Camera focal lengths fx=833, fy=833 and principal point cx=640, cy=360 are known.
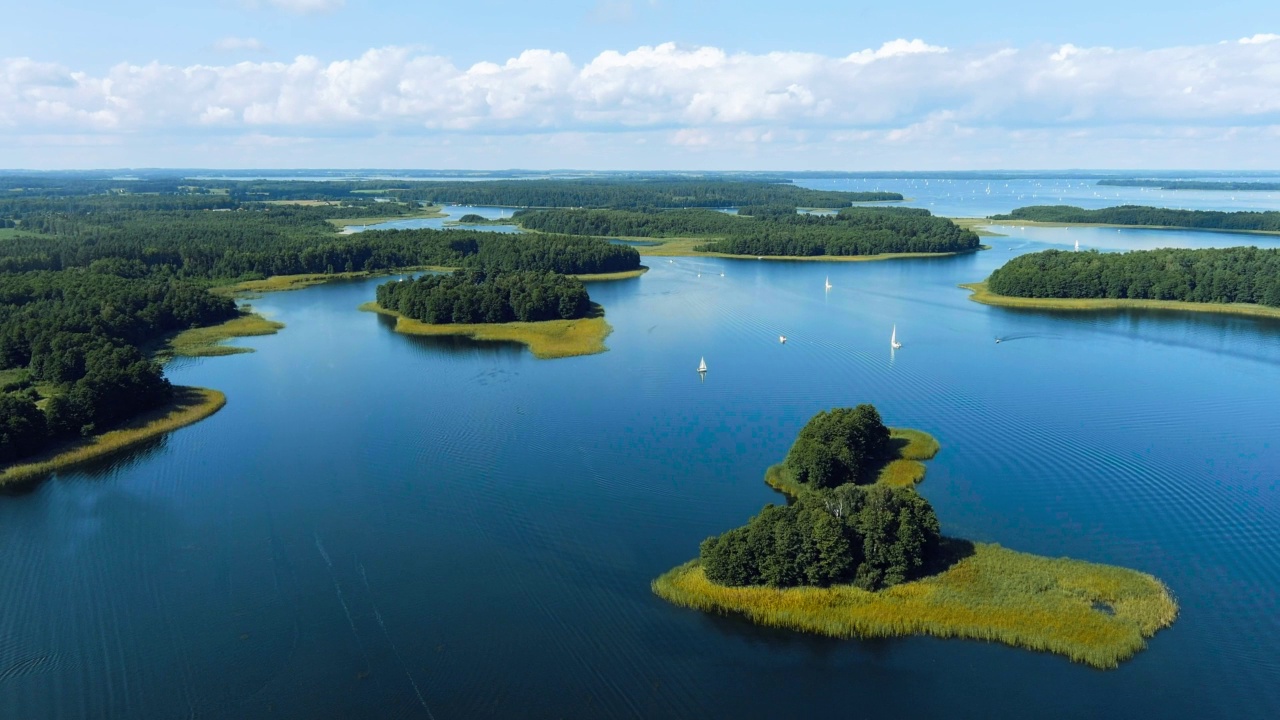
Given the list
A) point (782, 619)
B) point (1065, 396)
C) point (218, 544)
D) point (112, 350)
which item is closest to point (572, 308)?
point (112, 350)

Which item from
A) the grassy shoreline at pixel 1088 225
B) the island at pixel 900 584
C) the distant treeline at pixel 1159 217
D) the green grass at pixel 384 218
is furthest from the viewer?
the green grass at pixel 384 218

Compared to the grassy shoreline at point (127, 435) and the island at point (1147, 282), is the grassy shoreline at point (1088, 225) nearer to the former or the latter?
the island at point (1147, 282)

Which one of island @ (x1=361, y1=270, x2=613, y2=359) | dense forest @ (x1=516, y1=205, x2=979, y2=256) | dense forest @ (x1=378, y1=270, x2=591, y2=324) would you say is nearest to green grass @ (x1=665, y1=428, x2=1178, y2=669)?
island @ (x1=361, y1=270, x2=613, y2=359)

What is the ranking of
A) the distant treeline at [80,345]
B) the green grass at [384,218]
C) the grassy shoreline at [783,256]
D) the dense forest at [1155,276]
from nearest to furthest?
the distant treeline at [80,345] < the dense forest at [1155,276] < the grassy shoreline at [783,256] < the green grass at [384,218]

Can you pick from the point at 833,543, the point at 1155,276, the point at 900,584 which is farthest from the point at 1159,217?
the point at 833,543

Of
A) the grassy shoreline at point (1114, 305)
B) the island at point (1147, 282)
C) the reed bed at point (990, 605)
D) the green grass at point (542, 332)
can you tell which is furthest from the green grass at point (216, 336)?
the island at point (1147, 282)

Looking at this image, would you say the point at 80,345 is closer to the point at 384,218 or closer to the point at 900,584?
the point at 900,584
